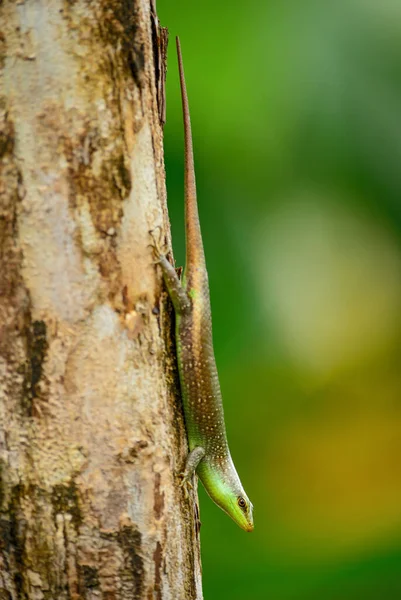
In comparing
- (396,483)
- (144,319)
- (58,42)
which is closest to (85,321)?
(144,319)

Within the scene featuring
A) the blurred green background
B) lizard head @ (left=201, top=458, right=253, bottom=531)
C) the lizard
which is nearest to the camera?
the lizard

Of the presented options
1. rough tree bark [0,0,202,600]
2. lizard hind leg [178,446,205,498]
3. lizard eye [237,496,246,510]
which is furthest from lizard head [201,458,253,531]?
rough tree bark [0,0,202,600]

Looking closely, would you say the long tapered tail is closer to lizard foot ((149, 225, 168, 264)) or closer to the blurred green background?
lizard foot ((149, 225, 168, 264))

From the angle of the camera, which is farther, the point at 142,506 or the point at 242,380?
the point at 242,380

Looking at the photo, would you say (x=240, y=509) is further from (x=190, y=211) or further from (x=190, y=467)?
(x=190, y=211)

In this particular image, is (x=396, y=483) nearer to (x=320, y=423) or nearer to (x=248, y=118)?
(x=320, y=423)

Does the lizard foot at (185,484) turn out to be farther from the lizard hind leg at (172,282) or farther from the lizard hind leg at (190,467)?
the lizard hind leg at (172,282)
